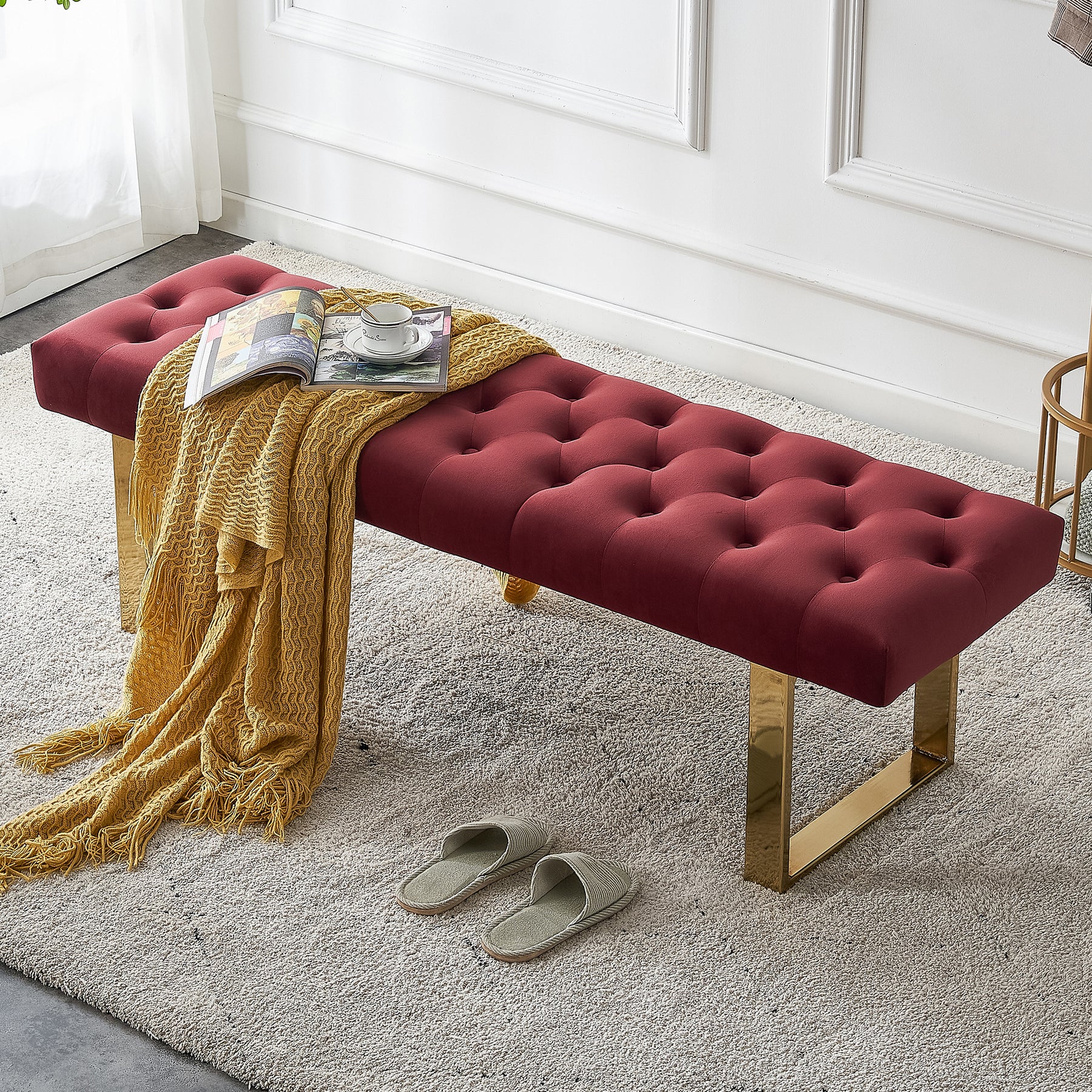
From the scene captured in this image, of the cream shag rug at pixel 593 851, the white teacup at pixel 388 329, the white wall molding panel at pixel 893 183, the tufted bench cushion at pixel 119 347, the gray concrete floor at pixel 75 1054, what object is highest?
the white wall molding panel at pixel 893 183

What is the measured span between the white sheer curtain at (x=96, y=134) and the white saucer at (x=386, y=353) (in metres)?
1.43

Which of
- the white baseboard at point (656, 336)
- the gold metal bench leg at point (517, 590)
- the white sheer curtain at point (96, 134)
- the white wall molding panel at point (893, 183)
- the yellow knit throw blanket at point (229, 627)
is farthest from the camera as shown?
the white sheer curtain at point (96, 134)

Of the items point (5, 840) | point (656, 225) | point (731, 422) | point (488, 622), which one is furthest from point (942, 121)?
point (5, 840)

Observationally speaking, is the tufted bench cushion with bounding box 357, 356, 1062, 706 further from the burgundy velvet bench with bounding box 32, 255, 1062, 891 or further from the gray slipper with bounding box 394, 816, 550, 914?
the gray slipper with bounding box 394, 816, 550, 914

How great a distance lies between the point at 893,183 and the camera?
287 centimetres

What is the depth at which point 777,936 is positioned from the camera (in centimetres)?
197

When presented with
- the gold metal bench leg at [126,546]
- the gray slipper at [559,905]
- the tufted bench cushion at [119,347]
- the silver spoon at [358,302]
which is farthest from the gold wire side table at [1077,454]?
the gold metal bench leg at [126,546]

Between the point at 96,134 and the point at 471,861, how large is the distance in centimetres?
221

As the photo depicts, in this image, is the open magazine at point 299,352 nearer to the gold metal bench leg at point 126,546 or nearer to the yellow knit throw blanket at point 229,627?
the yellow knit throw blanket at point 229,627

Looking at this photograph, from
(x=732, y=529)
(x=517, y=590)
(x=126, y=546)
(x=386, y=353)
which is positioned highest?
(x=386, y=353)

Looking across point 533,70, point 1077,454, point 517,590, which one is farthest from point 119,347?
point 1077,454

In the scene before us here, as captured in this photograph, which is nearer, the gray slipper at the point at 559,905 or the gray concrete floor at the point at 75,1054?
the gray concrete floor at the point at 75,1054

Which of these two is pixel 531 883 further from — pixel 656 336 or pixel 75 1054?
pixel 656 336

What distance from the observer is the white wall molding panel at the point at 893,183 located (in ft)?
8.97
